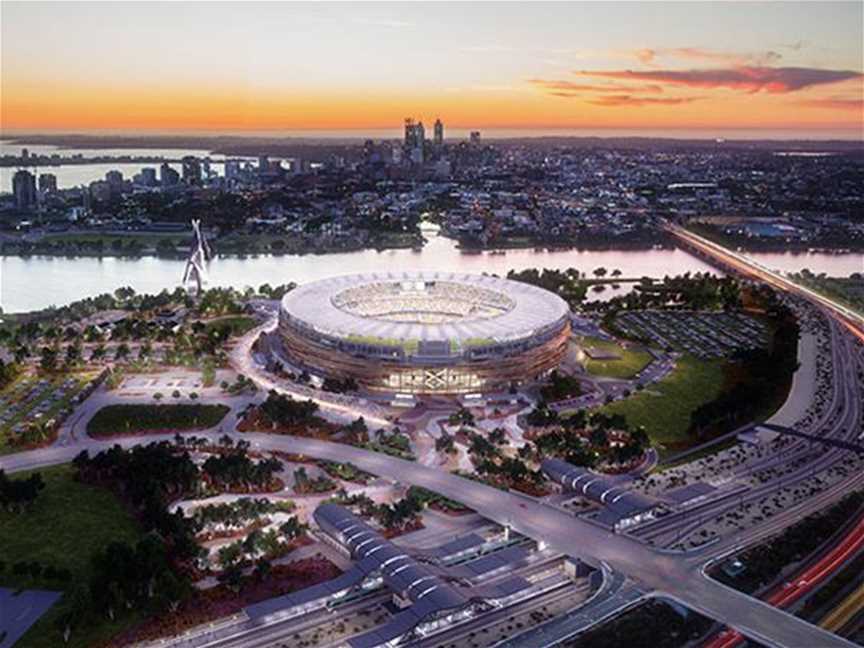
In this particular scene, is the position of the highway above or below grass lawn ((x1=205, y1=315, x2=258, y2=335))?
below

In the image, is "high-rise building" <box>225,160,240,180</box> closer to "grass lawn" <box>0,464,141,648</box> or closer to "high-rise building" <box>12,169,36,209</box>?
"high-rise building" <box>12,169,36,209</box>

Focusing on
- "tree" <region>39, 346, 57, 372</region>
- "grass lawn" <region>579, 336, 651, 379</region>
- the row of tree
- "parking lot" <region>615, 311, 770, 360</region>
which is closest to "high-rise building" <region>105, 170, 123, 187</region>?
"tree" <region>39, 346, 57, 372</region>

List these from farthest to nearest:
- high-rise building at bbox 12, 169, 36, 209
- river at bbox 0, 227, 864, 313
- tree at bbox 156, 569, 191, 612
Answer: high-rise building at bbox 12, 169, 36, 209
river at bbox 0, 227, 864, 313
tree at bbox 156, 569, 191, 612

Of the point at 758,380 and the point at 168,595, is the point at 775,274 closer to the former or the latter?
the point at 758,380

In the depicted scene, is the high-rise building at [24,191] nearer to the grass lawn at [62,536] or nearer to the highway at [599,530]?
the highway at [599,530]

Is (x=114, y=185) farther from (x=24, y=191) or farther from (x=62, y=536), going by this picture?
(x=62, y=536)

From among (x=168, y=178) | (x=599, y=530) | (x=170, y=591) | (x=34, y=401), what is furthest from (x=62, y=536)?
(x=168, y=178)
